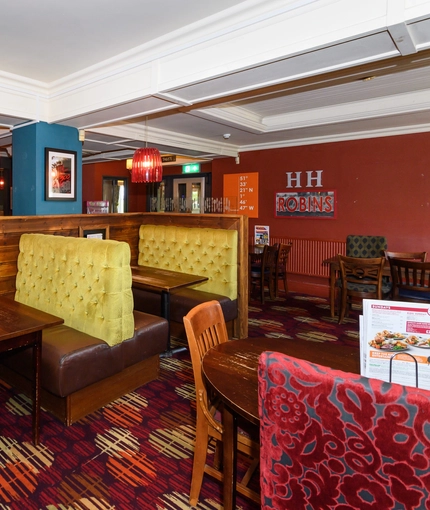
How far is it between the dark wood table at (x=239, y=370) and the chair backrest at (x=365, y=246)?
441 centimetres

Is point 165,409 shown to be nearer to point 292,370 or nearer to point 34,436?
point 34,436

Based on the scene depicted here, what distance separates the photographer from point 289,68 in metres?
2.82

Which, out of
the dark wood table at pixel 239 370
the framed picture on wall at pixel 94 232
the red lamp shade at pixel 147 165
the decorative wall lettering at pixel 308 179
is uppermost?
the decorative wall lettering at pixel 308 179

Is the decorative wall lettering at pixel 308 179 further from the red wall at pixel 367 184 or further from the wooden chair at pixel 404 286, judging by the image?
the wooden chair at pixel 404 286

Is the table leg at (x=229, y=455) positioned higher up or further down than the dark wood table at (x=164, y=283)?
further down

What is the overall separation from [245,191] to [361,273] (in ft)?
11.2

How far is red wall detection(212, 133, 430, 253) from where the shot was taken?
19.4 feet

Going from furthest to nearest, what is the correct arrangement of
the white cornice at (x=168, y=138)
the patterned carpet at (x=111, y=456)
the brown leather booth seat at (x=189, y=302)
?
the white cornice at (x=168, y=138) → the brown leather booth seat at (x=189, y=302) → the patterned carpet at (x=111, y=456)

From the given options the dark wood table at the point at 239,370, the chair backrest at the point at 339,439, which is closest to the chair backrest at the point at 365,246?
the dark wood table at the point at 239,370

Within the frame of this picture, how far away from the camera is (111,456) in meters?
2.42

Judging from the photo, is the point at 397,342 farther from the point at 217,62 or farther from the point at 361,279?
the point at 361,279

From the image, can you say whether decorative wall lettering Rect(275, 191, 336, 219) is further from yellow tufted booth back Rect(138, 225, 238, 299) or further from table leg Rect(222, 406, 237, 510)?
table leg Rect(222, 406, 237, 510)

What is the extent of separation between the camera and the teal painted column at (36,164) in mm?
4629

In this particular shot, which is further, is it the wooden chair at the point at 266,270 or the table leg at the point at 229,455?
the wooden chair at the point at 266,270
